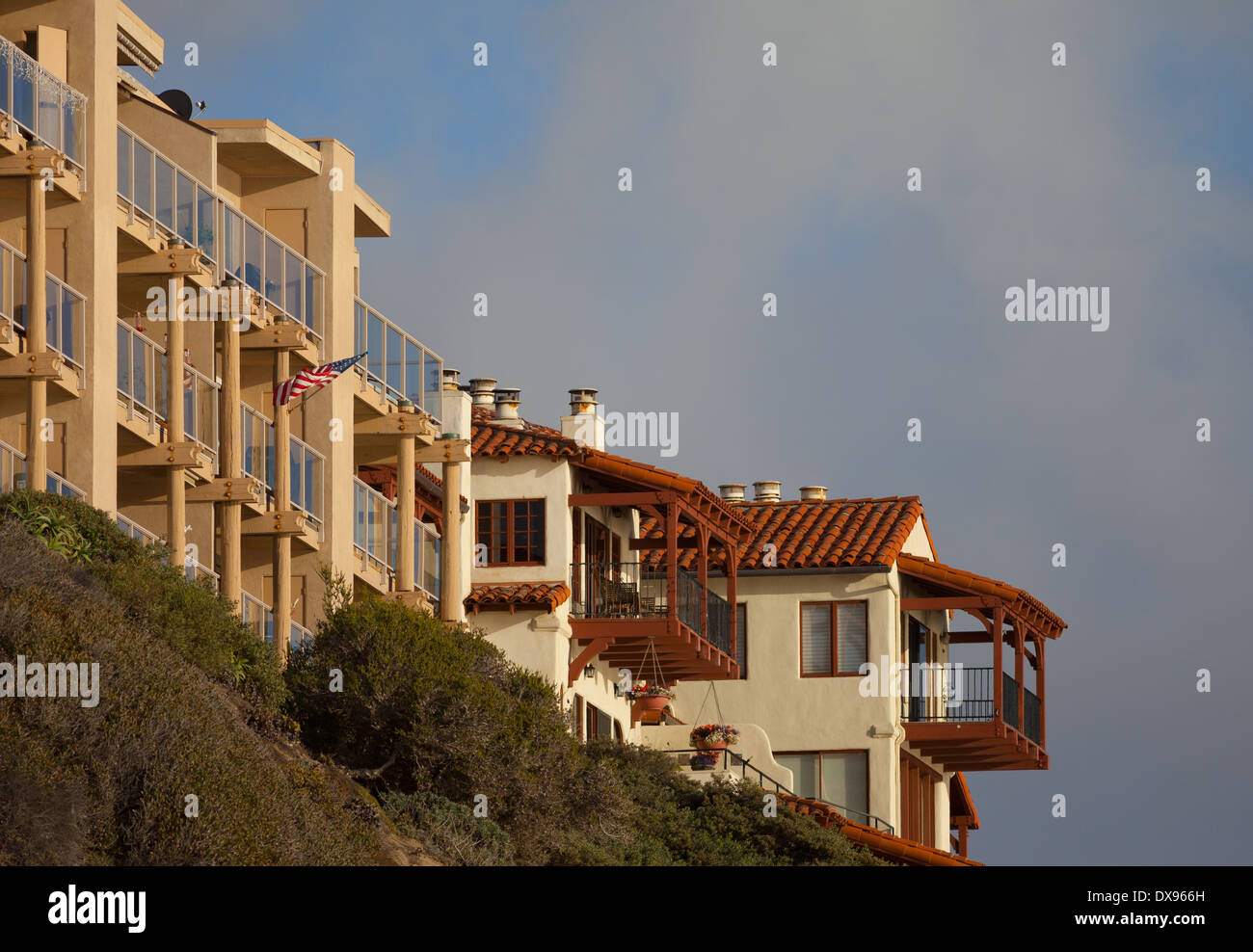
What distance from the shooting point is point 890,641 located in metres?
46.6

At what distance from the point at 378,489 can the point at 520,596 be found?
421 cm

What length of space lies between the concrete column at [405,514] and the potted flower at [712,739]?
6.18m

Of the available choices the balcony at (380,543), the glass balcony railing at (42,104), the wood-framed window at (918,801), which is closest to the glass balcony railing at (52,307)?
the glass balcony railing at (42,104)

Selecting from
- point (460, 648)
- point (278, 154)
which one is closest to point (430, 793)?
point (460, 648)

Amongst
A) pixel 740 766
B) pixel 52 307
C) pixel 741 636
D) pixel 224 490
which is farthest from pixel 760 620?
pixel 52 307

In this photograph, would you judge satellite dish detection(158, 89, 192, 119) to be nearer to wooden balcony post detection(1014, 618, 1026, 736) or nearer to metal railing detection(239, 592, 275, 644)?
metal railing detection(239, 592, 275, 644)

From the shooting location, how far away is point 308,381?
3481cm

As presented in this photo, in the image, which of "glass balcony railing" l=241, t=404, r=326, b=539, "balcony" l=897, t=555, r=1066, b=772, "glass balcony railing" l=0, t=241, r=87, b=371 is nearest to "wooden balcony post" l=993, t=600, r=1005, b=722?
"balcony" l=897, t=555, r=1066, b=772

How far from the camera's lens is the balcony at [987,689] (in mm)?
47094

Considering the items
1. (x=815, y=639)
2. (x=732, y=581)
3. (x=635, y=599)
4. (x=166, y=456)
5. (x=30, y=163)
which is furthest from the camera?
(x=815, y=639)

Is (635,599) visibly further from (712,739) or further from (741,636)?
(741,636)

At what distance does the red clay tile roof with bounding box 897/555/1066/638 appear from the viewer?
4697 centimetres
